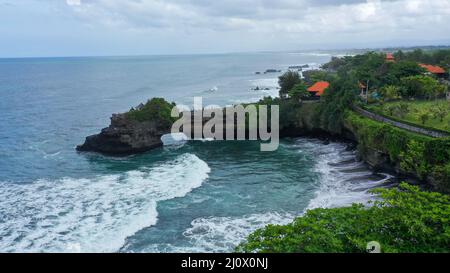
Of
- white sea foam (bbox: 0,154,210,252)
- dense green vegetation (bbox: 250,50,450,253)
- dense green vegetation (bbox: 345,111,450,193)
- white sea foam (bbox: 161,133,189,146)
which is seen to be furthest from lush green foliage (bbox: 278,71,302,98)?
white sea foam (bbox: 0,154,210,252)

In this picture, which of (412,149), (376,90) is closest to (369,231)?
(412,149)

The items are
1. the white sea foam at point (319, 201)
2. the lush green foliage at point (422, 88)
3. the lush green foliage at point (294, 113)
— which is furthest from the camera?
the lush green foliage at point (294, 113)

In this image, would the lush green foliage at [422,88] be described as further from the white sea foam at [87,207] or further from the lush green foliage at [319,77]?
the white sea foam at [87,207]

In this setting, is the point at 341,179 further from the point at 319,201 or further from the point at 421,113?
the point at 421,113

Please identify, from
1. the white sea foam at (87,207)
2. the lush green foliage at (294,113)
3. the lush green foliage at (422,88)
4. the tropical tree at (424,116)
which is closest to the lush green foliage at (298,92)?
the lush green foliage at (294,113)
